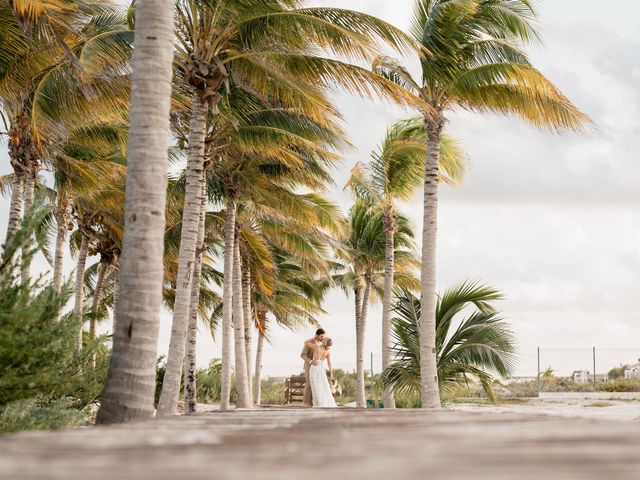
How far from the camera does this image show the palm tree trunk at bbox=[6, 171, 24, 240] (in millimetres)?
17562

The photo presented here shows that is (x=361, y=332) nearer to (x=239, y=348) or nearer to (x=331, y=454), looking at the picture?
(x=239, y=348)

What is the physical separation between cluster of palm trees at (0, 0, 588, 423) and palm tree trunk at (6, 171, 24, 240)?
0.04 meters

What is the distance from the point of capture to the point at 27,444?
312 centimetres

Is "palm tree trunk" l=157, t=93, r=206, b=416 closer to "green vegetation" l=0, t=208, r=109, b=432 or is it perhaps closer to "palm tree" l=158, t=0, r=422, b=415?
"palm tree" l=158, t=0, r=422, b=415

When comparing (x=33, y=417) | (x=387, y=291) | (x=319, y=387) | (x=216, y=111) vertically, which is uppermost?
(x=216, y=111)

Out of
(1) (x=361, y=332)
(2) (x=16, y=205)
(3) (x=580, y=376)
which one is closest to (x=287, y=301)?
(1) (x=361, y=332)

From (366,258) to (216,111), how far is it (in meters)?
17.2

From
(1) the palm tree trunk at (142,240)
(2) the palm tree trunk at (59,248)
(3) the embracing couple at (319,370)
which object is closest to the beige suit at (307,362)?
(3) the embracing couple at (319,370)

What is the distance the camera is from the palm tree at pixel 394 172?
22094 millimetres

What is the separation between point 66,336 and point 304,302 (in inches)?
1112

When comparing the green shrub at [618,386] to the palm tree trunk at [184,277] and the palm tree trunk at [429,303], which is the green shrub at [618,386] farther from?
the palm tree trunk at [184,277]

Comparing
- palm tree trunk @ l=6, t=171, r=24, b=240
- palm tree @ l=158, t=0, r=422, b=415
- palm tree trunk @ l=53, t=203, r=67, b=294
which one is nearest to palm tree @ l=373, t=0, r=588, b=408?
palm tree @ l=158, t=0, r=422, b=415

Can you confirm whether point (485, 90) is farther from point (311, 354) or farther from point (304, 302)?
point (304, 302)

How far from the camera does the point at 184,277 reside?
14867 mm
